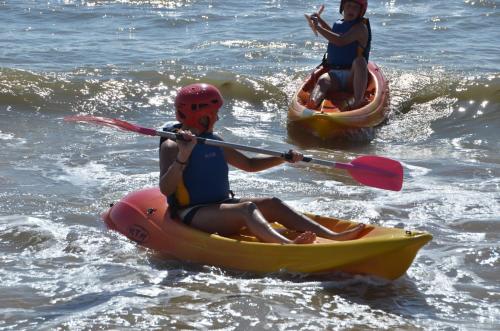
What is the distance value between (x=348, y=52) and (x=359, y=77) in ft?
1.08

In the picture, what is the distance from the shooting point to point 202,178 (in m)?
5.77

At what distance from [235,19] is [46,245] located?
11.4m

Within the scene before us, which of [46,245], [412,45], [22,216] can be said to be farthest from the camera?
[412,45]

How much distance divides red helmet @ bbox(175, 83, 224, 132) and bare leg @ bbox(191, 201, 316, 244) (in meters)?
0.49

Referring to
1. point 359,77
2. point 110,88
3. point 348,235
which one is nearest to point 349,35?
point 359,77

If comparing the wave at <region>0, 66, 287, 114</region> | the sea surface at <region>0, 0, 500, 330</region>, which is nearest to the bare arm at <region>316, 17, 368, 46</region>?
the sea surface at <region>0, 0, 500, 330</region>

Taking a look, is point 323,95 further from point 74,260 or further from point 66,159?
point 74,260

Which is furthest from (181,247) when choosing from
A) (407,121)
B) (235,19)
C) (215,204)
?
(235,19)

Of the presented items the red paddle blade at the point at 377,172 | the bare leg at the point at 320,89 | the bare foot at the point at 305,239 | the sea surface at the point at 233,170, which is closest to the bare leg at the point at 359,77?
the bare leg at the point at 320,89

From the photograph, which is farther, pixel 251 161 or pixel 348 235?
pixel 251 161

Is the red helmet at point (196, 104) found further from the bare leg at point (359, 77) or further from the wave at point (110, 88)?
the wave at point (110, 88)

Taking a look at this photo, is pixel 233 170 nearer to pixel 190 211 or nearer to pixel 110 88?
pixel 190 211

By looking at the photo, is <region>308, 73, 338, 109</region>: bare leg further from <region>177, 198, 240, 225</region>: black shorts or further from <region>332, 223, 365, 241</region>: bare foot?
<region>332, 223, 365, 241</region>: bare foot

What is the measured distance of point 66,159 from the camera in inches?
336
